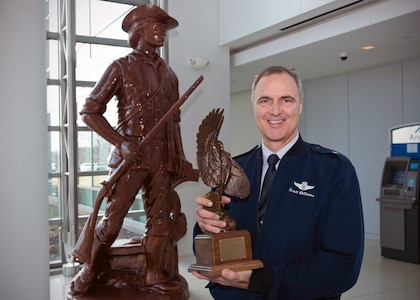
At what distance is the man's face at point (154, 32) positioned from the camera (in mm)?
3277

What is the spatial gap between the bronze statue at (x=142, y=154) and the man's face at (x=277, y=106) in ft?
4.97

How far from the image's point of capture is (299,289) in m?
1.47

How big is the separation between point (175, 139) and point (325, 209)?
2025 millimetres

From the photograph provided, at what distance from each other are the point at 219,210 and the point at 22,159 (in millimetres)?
1069

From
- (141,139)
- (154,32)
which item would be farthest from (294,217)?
(154,32)

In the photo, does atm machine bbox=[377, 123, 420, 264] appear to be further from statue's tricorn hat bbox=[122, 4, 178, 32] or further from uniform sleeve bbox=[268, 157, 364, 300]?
uniform sleeve bbox=[268, 157, 364, 300]

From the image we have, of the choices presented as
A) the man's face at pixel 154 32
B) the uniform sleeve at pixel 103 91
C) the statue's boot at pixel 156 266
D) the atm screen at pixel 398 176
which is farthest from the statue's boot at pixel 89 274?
the atm screen at pixel 398 176

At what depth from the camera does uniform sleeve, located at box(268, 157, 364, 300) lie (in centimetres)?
147

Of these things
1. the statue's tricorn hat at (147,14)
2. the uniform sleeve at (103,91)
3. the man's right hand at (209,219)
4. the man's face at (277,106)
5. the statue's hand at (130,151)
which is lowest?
the man's right hand at (209,219)

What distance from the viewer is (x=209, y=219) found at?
1.68 meters

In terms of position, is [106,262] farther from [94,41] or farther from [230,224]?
[94,41]

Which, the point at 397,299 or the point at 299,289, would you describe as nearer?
the point at 299,289

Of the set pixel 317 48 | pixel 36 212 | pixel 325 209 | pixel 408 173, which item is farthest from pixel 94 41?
pixel 36 212

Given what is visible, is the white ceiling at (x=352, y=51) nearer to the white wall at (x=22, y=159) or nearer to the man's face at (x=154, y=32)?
the man's face at (x=154, y=32)
